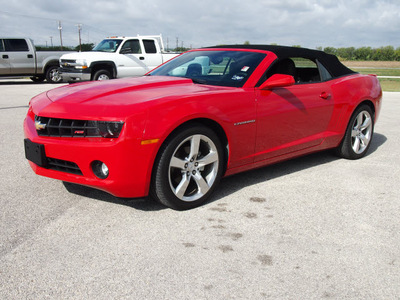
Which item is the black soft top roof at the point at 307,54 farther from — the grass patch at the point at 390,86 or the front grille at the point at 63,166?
the grass patch at the point at 390,86

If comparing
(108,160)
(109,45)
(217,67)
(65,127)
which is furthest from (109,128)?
(109,45)

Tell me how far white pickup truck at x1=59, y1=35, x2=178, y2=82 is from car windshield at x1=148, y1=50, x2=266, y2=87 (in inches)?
382

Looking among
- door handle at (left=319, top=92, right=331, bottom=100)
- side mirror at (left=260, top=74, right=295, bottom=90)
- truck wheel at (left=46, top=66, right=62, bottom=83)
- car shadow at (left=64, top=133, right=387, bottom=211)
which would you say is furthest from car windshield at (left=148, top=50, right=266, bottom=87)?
truck wheel at (left=46, top=66, right=62, bottom=83)

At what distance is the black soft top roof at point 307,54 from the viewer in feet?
15.1

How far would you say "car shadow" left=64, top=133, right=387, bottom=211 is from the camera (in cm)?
377

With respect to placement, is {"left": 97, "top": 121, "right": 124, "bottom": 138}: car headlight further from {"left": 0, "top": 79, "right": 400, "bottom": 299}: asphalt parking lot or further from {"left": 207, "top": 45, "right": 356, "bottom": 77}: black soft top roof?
{"left": 207, "top": 45, "right": 356, "bottom": 77}: black soft top roof

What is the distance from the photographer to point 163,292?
7.92ft

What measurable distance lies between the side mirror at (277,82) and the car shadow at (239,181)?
1.03 m

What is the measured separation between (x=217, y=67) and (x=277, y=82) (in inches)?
29.7

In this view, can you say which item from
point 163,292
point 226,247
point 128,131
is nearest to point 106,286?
point 163,292

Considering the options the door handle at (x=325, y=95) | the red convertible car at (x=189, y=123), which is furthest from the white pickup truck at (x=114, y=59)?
the door handle at (x=325, y=95)

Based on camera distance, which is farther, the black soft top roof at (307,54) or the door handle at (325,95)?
the door handle at (325,95)

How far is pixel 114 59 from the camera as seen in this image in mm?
14352

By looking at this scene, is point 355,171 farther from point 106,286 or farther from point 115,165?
point 106,286
